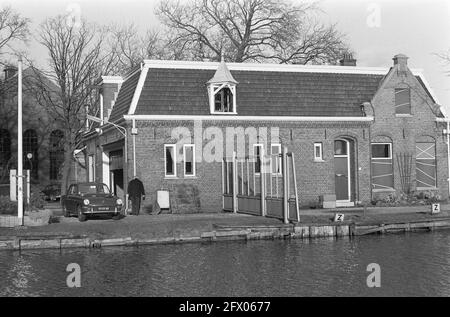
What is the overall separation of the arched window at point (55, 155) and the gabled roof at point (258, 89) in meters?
24.9

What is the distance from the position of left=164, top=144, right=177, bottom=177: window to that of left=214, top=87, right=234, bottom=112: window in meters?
2.78

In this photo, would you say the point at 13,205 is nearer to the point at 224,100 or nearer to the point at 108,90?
the point at 108,90

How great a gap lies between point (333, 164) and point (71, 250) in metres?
15.2

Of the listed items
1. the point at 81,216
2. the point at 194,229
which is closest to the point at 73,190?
the point at 81,216

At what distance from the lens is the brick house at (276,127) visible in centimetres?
2745

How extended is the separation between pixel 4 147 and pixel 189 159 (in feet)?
102

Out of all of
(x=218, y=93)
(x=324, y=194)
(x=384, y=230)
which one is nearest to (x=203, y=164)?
(x=218, y=93)

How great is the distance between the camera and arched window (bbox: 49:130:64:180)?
2137 inches

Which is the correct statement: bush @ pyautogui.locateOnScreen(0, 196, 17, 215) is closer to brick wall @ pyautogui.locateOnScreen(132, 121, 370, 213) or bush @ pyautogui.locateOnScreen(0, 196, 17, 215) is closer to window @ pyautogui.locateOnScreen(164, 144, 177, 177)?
brick wall @ pyautogui.locateOnScreen(132, 121, 370, 213)

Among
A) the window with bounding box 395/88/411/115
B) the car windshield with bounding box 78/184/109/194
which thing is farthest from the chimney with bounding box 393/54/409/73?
the car windshield with bounding box 78/184/109/194

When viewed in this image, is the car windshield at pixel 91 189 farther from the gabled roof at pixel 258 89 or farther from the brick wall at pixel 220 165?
the gabled roof at pixel 258 89
